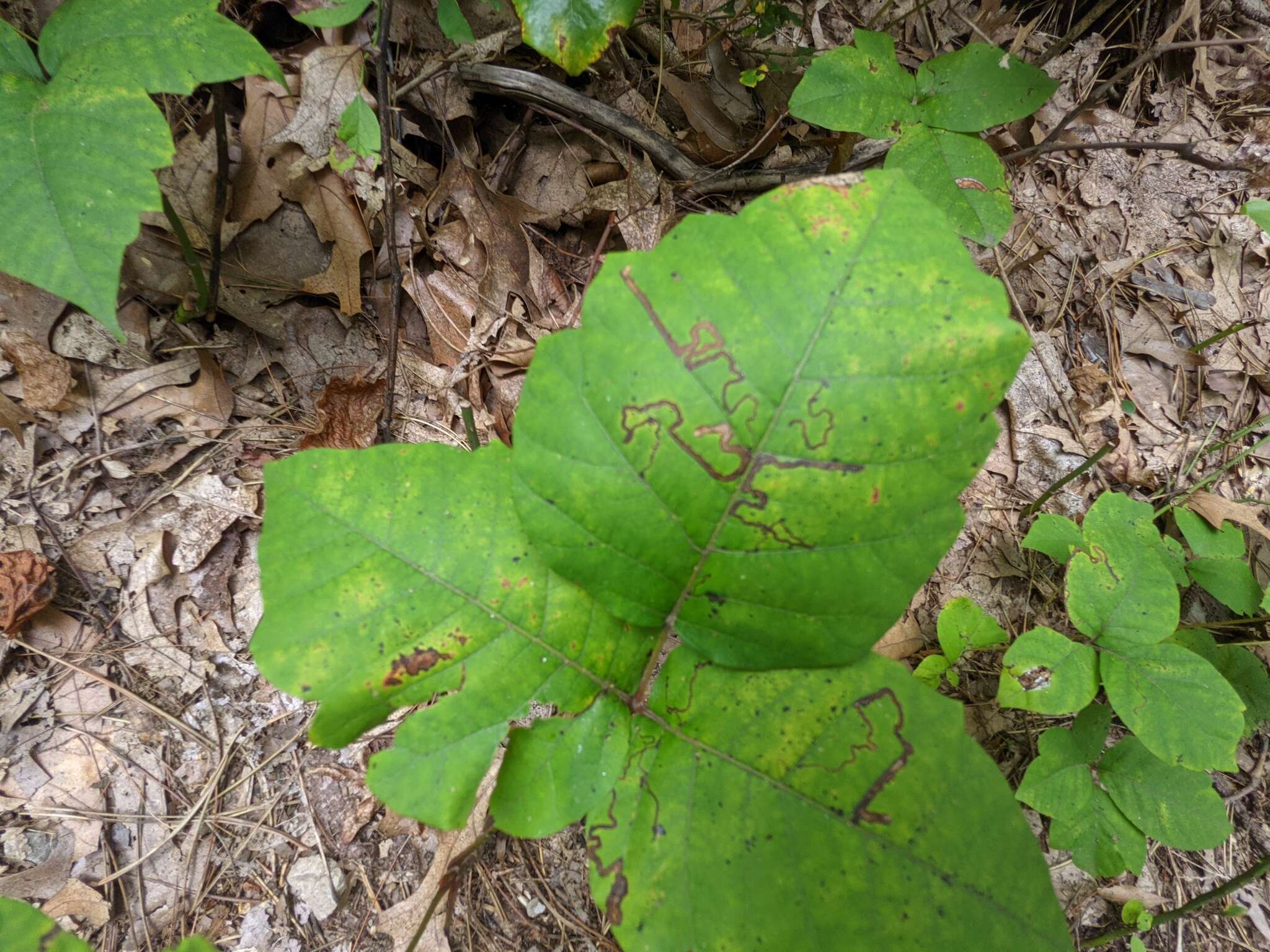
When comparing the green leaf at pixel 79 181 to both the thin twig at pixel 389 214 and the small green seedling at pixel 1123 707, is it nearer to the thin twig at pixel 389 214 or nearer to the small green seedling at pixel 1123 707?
the thin twig at pixel 389 214

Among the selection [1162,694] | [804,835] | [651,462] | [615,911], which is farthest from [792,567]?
[1162,694]

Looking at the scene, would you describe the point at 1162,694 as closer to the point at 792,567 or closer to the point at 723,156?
the point at 792,567

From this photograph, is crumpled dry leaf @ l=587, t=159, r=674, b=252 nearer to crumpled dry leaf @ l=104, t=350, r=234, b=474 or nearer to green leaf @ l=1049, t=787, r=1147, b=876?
crumpled dry leaf @ l=104, t=350, r=234, b=474

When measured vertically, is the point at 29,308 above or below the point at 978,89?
below

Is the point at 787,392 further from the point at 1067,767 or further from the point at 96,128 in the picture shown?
the point at 1067,767

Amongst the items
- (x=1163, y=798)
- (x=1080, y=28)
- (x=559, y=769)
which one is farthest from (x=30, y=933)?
(x=1080, y=28)

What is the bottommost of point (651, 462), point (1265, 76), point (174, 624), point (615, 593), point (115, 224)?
point (174, 624)

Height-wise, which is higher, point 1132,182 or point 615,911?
point 1132,182
